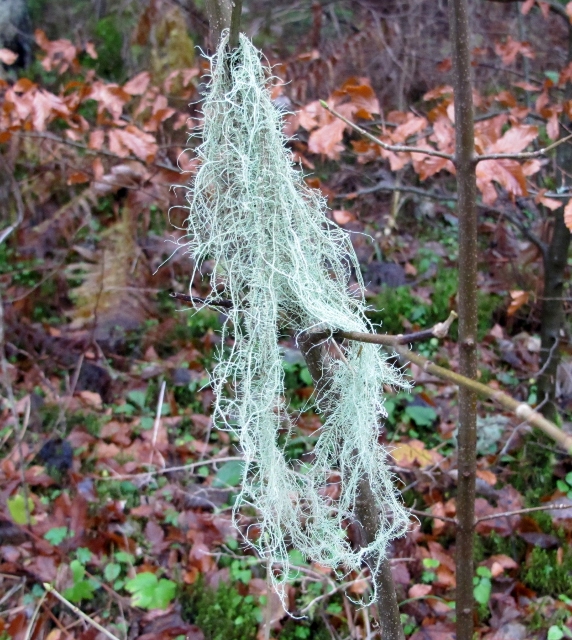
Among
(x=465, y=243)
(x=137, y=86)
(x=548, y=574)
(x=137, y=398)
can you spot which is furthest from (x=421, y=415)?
(x=137, y=86)

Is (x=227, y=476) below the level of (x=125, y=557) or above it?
above

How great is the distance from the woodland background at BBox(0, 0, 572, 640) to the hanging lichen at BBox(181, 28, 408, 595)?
0.26 ft

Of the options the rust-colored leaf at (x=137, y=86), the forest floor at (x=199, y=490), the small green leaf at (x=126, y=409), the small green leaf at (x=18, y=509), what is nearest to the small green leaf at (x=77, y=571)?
the forest floor at (x=199, y=490)

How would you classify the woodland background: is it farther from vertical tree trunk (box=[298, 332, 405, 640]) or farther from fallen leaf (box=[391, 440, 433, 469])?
vertical tree trunk (box=[298, 332, 405, 640])

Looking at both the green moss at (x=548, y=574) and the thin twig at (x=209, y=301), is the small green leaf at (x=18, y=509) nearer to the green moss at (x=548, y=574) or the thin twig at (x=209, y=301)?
the thin twig at (x=209, y=301)

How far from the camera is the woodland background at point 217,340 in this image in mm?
1910

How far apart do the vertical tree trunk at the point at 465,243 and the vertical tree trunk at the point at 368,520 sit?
19cm

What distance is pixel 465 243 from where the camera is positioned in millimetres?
1010

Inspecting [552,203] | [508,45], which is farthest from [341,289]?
[508,45]

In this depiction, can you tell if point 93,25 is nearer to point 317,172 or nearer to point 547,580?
point 317,172

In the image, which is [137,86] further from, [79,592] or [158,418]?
[79,592]

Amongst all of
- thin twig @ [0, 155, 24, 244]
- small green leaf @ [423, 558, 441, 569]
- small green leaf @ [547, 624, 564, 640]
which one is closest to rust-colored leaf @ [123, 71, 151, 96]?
thin twig @ [0, 155, 24, 244]

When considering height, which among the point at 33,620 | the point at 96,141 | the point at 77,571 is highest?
the point at 96,141

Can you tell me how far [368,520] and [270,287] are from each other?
1.76 feet
